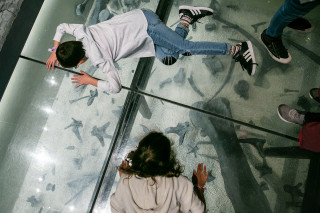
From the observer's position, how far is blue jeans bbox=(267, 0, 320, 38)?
145 cm

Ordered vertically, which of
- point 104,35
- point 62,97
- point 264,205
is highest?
point 104,35

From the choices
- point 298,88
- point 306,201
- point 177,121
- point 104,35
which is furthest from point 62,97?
point 306,201

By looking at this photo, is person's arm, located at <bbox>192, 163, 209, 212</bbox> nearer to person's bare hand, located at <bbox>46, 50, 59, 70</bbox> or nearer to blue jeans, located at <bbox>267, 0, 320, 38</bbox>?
blue jeans, located at <bbox>267, 0, 320, 38</bbox>

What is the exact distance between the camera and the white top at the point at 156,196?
56.8 inches

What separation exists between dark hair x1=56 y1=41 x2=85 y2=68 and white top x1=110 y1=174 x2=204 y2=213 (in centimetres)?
95

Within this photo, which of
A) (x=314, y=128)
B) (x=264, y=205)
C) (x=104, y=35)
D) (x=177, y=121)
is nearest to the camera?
(x=314, y=128)

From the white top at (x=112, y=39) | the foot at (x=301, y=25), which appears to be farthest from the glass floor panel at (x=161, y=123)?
the white top at (x=112, y=39)

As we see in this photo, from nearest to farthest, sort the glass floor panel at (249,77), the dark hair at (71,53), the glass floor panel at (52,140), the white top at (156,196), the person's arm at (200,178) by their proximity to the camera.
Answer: the white top at (156,196) → the dark hair at (71,53) → the person's arm at (200,178) → the glass floor panel at (52,140) → the glass floor panel at (249,77)

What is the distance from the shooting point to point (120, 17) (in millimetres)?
1922

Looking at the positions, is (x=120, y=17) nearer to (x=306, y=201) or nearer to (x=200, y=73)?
(x=200, y=73)

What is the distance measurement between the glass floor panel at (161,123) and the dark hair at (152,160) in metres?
0.53

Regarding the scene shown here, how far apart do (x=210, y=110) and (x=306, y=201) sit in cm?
110

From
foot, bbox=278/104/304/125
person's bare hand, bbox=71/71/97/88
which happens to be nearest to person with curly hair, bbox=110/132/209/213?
person's bare hand, bbox=71/71/97/88

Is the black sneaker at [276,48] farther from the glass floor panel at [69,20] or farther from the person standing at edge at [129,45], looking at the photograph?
the glass floor panel at [69,20]
